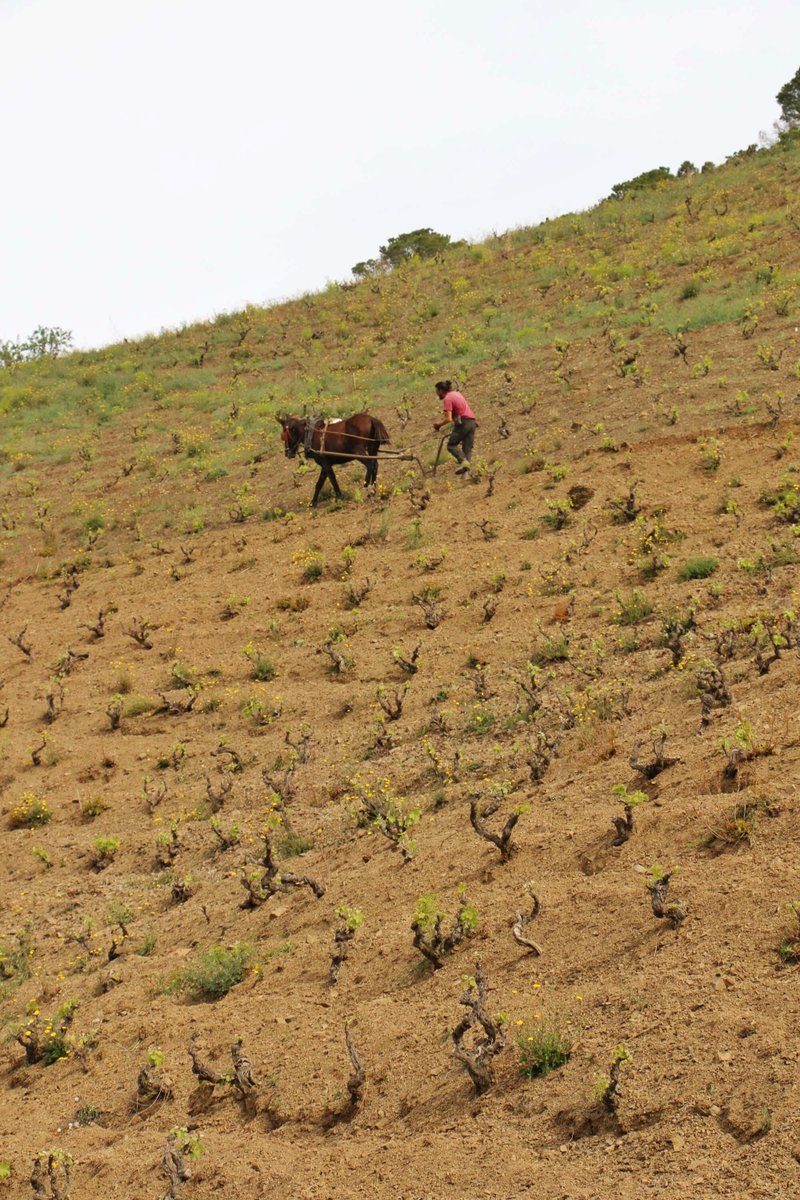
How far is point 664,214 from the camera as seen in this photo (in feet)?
97.0

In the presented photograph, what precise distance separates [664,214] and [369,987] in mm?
26691

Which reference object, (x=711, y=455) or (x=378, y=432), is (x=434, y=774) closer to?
(x=711, y=455)

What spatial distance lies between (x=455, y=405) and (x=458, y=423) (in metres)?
0.30

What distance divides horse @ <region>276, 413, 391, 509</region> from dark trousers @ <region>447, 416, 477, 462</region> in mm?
1040

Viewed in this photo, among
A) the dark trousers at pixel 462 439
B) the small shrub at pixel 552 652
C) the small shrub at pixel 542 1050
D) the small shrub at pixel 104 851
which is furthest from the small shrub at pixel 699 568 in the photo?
the small shrub at pixel 542 1050

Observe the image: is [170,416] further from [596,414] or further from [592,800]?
[592,800]

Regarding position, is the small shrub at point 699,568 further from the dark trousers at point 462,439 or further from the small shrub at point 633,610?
the dark trousers at point 462,439

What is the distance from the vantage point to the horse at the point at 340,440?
17938 mm

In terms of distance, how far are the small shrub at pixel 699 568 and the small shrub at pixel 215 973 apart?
20.8ft

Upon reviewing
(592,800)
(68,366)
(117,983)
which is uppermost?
(68,366)

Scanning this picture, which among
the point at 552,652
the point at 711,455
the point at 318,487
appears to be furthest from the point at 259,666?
the point at 711,455

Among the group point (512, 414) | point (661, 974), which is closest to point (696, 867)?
point (661, 974)

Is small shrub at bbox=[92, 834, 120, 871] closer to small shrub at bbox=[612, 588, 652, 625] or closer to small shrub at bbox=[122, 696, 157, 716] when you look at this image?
small shrub at bbox=[122, 696, 157, 716]

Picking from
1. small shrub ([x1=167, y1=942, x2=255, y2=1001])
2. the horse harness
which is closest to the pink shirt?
the horse harness
